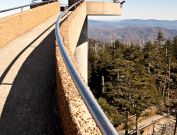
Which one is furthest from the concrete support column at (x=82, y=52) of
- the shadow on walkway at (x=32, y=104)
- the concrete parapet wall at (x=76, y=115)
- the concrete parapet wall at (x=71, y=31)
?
the concrete parapet wall at (x=76, y=115)

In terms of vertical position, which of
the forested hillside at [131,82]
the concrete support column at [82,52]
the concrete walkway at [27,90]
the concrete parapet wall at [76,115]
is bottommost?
the forested hillside at [131,82]

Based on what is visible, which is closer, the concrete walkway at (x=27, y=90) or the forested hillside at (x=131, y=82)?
the concrete walkway at (x=27, y=90)

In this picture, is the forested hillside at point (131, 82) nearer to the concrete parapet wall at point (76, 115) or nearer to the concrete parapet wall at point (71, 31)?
the concrete parapet wall at point (71, 31)

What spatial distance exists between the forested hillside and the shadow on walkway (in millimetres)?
47850

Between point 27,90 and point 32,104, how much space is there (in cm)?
108

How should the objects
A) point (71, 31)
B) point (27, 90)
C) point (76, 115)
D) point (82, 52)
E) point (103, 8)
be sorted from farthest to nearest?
point (103, 8)
point (82, 52)
point (71, 31)
point (27, 90)
point (76, 115)

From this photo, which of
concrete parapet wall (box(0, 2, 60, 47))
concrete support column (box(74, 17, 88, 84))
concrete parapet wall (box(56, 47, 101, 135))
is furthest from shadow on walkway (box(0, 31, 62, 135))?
concrete support column (box(74, 17, 88, 84))

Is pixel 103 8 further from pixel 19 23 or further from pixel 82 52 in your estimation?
pixel 19 23

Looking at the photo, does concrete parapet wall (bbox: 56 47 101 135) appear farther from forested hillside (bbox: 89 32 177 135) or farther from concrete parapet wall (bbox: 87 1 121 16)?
forested hillside (bbox: 89 32 177 135)

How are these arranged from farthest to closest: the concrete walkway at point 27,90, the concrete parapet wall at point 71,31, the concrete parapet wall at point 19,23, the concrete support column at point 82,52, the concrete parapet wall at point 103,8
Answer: the concrete parapet wall at point 103,8, the concrete support column at point 82,52, the concrete parapet wall at point 19,23, the concrete parapet wall at point 71,31, the concrete walkway at point 27,90

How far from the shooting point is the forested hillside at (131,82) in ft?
216

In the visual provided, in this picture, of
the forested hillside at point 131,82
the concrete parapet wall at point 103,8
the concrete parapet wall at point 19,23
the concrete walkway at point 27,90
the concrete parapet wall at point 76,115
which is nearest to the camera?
the concrete parapet wall at point 76,115

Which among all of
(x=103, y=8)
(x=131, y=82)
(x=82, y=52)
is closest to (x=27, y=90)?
(x=82, y=52)

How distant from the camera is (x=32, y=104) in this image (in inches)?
300
